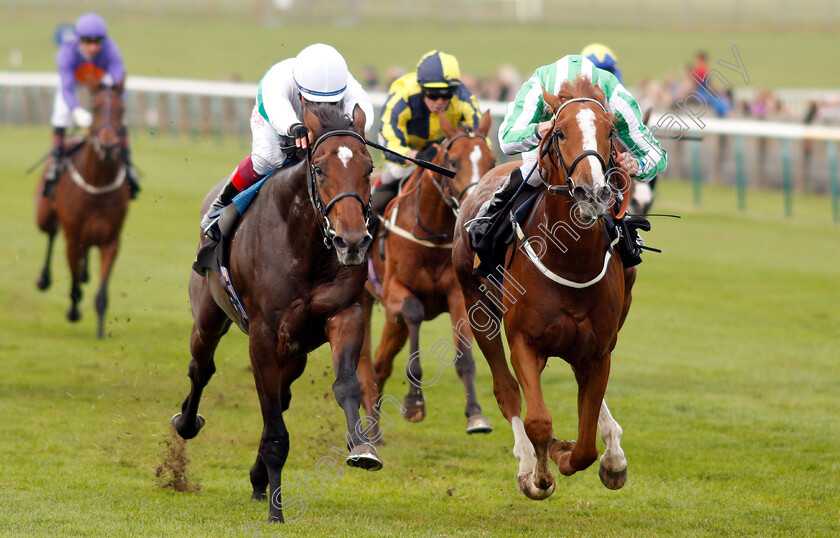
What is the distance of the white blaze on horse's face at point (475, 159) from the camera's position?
23.3ft

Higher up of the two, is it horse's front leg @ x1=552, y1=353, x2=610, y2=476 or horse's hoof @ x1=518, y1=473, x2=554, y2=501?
horse's front leg @ x1=552, y1=353, x2=610, y2=476

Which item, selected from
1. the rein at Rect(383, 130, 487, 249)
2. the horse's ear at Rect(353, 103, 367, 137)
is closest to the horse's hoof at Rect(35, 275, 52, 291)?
the rein at Rect(383, 130, 487, 249)

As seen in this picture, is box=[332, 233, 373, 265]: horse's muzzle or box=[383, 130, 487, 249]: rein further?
box=[383, 130, 487, 249]: rein

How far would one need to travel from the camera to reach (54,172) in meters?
11.1

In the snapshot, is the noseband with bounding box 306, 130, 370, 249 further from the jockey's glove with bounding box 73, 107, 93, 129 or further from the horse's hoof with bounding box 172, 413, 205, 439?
the jockey's glove with bounding box 73, 107, 93, 129

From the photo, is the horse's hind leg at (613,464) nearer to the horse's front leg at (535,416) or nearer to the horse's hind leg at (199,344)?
the horse's front leg at (535,416)

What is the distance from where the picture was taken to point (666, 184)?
67.9 feet

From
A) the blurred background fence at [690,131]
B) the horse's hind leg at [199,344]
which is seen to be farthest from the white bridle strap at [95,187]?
the blurred background fence at [690,131]

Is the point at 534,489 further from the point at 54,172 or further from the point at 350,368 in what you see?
the point at 54,172

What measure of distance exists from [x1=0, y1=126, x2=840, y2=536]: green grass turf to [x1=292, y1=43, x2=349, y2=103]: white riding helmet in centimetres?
201

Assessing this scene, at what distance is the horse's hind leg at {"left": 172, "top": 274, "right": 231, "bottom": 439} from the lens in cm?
641

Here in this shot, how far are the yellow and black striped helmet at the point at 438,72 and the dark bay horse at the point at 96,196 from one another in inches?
152

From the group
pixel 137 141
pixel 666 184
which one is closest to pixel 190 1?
pixel 137 141

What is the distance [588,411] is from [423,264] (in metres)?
2.46
